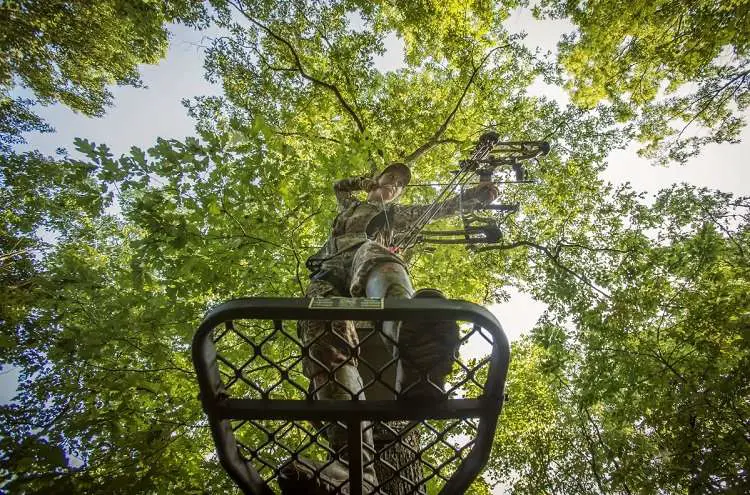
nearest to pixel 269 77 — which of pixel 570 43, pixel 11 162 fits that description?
pixel 11 162

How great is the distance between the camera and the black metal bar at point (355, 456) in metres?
1.19

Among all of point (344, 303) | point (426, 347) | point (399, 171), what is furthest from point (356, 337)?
point (399, 171)

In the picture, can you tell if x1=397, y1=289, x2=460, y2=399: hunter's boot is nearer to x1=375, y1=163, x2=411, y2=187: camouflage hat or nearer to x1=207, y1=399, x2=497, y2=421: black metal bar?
x1=207, y1=399, x2=497, y2=421: black metal bar

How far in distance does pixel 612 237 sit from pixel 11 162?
10358mm

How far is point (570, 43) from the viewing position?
8.73 m

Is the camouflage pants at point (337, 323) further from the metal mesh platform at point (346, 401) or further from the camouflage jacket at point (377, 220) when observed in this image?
the camouflage jacket at point (377, 220)

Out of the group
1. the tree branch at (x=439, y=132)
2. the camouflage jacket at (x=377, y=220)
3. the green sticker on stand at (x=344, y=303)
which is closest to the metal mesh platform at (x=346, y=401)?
the green sticker on stand at (x=344, y=303)

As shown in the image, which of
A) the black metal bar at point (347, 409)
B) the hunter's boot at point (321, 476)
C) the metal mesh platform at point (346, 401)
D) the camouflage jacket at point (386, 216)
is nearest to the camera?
the metal mesh platform at point (346, 401)

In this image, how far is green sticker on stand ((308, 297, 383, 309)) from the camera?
974 mm

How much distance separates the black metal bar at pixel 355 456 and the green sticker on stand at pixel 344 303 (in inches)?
18.9

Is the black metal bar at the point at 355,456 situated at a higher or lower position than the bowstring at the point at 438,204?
lower

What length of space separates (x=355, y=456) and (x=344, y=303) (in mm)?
705

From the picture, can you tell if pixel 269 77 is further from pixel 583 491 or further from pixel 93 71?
pixel 583 491

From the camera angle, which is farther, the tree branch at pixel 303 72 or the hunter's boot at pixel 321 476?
the tree branch at pixel 303 72
